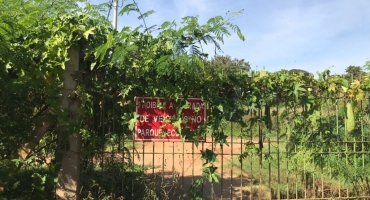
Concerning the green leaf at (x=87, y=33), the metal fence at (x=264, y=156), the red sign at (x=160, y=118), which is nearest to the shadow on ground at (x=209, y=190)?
the metal fence at (x=264, y=156)

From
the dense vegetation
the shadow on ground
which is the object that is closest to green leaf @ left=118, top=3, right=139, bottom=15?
the dense vegetation

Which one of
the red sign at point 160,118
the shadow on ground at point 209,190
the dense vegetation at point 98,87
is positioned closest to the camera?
the dense vegetation at point 98,87

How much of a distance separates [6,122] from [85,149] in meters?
0.94

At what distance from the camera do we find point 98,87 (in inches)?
170

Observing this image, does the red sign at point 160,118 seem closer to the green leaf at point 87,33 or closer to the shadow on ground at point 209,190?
the shadow on ground at point 209,190

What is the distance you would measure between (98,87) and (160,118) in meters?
0.88

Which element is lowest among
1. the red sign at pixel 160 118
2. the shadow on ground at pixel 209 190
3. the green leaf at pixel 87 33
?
the shadow on ground at pixel 209 190

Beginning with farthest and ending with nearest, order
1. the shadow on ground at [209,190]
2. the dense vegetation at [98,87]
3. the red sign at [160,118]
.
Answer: the shadow on ground at [209,190]
the red sign at [160,118]
the dense vegetation at [98,87]

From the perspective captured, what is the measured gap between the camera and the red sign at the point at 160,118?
446 centimetres

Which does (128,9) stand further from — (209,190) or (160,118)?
(209,190)

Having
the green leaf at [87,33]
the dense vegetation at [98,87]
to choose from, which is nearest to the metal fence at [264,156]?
the dense vegetation at [98,87]

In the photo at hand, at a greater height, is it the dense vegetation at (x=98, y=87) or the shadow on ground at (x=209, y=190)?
the dense vegetation at (x=98, y=87)

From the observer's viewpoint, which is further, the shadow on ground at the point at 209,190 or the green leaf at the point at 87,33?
the shadow on ground at the point at 209,190

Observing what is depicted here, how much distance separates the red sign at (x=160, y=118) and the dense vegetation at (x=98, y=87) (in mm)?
103
